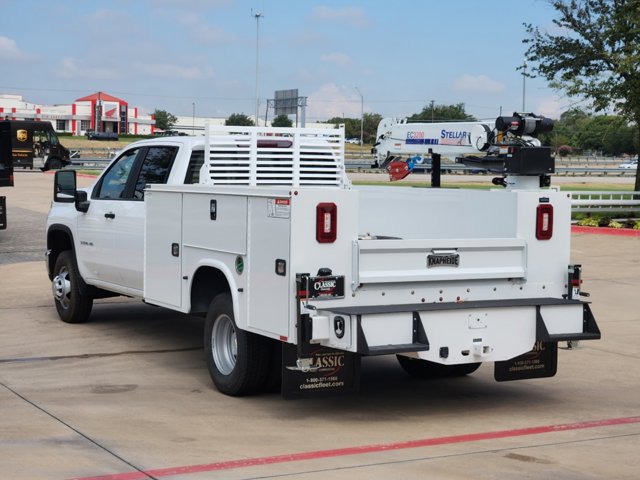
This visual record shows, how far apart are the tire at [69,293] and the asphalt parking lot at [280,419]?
16 cm

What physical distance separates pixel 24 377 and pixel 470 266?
3.96 meters

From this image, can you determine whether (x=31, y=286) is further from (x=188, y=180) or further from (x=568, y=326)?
(x=568, y=326)

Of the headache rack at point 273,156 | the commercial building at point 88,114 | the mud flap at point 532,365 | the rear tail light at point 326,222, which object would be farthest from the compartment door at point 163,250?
the commercial building at point 88,114

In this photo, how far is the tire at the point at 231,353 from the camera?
316 inches

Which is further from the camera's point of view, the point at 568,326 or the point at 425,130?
the point at 425,130

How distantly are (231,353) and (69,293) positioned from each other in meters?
3.90

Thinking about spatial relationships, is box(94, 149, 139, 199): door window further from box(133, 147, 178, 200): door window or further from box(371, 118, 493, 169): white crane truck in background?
box(371, 118, 493, 169): white crane truck in background

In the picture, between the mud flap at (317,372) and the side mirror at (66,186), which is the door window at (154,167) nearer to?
the side mirror at (66,186)

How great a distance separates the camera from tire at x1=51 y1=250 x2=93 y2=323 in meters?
11.5

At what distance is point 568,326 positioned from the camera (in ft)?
26.2

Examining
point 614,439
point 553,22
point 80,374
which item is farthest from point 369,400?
point 553,22

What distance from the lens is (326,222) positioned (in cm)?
734

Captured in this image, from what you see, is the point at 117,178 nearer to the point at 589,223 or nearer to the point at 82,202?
the point at 82,202

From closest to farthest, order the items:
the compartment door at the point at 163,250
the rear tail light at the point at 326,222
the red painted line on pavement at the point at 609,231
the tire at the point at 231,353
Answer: the rear tail light at the point at 326,222
the tire at the point at 231,353
the compartment door at the point at 163,250
the red painted line on pavement at the point at 609,231
